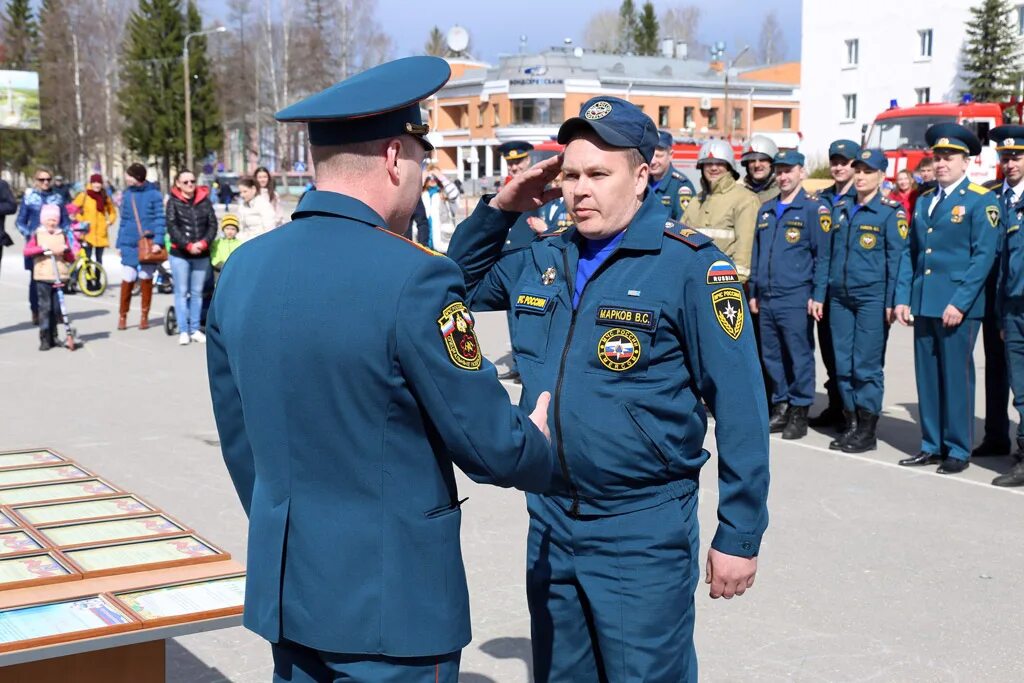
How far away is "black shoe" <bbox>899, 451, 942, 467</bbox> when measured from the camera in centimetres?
810

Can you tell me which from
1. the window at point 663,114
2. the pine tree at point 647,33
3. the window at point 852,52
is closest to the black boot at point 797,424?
the window at point 852,52

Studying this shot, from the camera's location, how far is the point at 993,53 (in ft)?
175

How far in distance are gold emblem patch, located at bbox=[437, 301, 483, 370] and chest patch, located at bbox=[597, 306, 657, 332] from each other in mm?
813

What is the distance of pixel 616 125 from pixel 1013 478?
17.8 ft

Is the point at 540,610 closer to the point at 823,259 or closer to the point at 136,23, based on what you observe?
the point at 823,259

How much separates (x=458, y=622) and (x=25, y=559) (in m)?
1.67

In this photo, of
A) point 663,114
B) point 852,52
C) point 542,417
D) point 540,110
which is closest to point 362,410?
point 542,417

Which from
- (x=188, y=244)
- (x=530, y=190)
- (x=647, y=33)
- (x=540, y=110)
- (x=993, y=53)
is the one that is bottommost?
(x=188, y=244)

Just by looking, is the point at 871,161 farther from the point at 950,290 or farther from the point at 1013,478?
the point at 1013,478

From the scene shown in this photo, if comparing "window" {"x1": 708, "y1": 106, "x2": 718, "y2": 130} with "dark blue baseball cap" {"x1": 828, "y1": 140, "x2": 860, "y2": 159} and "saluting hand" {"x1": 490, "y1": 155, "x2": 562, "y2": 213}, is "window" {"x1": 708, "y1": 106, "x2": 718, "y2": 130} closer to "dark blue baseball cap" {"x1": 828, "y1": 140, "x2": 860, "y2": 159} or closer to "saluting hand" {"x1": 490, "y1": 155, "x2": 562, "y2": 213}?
"dark blue baseball cap" {"x1": 828, "y1": 140, "x2": 860, "y2": 159}

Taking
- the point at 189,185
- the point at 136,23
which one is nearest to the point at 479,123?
the point at 136,23

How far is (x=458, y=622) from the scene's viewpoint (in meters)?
2.45

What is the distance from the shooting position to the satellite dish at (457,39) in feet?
274

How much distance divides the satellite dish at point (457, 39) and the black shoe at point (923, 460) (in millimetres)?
77880
